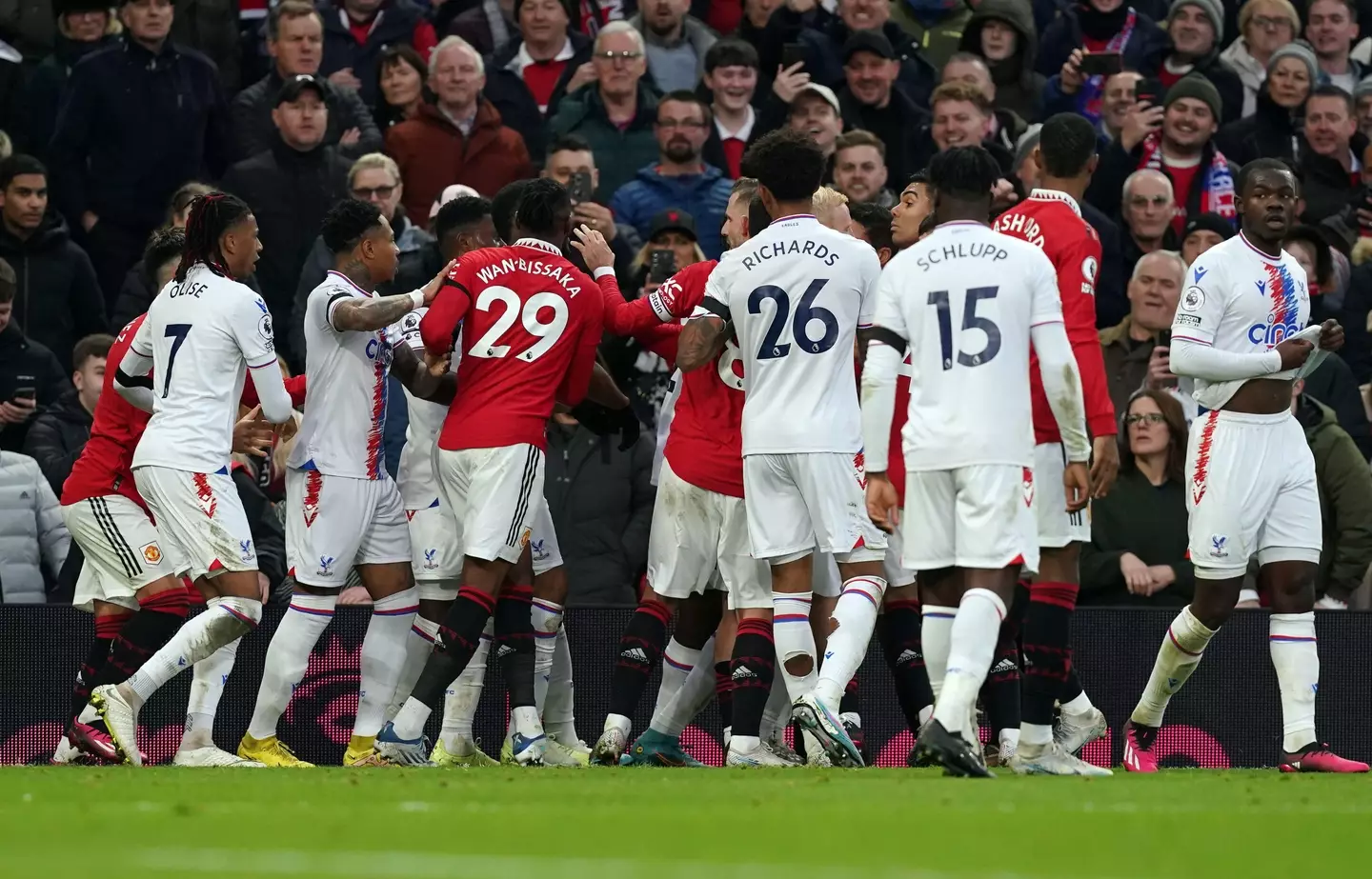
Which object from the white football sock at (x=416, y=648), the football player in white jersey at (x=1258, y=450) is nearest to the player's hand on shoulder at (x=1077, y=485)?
the football player in white jersey at (x=1258, y=450)

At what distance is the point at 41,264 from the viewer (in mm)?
13953

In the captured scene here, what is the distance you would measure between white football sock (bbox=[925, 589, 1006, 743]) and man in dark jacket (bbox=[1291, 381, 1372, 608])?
16.5 ft

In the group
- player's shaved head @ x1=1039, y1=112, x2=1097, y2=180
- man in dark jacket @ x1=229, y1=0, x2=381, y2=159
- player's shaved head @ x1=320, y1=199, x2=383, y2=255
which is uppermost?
man in dark jacket @ x1=229, y1=0, x2=381, y2=159

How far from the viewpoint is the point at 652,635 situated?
34.0 ft

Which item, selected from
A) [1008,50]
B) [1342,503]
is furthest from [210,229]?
[1008,50]

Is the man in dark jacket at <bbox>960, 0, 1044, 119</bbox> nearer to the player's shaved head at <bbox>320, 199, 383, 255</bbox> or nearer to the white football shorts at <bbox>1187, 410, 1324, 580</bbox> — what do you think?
the white football shorts at <bbox>1187, 410, 1324, 580</bbox>

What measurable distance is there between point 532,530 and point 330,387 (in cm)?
122

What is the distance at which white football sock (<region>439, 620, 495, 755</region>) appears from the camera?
10508 millimetres

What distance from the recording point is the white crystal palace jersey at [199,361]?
9.87 metres

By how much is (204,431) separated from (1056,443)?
3972mm

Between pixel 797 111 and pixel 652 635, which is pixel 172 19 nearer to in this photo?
pixel 797 111

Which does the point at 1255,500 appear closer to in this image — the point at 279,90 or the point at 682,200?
the point at 682,200

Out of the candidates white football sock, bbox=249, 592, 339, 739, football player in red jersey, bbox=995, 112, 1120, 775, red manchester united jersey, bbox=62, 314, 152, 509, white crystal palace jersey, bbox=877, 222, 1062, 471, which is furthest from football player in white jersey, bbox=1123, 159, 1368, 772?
red manchester united jersey, bbox=62, 314, 152, 509

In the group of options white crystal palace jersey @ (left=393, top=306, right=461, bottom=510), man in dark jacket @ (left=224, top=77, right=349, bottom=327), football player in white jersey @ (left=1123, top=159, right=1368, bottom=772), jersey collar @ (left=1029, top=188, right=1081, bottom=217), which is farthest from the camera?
man in dark jacket @ (left=224, top=77, right=349, bottom=327)
